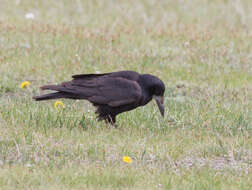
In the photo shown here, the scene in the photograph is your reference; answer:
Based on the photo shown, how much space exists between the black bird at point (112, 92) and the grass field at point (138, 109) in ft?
0.76

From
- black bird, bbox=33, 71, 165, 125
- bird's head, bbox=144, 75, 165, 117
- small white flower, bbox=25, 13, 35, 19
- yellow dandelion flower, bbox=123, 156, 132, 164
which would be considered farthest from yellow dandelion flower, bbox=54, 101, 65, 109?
small white flower, bbox=25, 13, 35, 19

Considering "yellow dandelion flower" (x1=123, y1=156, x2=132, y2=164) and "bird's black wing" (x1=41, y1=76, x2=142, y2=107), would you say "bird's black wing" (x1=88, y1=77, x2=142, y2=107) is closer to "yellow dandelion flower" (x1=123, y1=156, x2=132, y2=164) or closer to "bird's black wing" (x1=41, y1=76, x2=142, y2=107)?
"bird's black wing" (x1=41, y1=76, x2=142, y2=107)

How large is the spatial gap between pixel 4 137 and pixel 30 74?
12.1 feet

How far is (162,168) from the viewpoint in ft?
19.7

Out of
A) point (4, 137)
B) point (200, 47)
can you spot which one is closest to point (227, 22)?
point (200, 47)

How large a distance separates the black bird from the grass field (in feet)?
0.76

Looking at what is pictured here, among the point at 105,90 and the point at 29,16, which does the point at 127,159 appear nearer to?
the point at 105,90

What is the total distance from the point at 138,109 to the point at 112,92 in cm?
105

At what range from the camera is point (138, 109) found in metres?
8.41

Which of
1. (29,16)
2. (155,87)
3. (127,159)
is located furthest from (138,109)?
(29,16)

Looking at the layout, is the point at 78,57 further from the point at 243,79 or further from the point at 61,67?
the point at 243,79

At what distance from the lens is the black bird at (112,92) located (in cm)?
735

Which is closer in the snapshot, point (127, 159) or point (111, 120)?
point (127, 159)

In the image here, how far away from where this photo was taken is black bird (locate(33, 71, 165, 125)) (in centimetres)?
735
